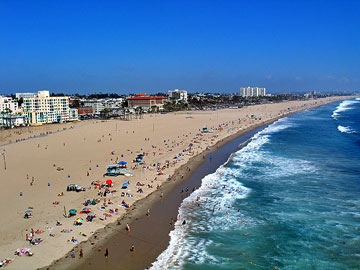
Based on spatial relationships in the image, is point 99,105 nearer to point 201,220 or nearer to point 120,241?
point 201,220

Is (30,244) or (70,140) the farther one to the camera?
(70,140)

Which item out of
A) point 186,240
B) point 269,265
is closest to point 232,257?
point 269,265

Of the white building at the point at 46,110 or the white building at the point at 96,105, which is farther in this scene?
the white building at the point at 96,105

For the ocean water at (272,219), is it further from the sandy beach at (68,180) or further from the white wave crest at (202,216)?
the sandy beach at (68,180)

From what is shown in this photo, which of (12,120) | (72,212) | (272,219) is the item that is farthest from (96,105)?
(272,219)

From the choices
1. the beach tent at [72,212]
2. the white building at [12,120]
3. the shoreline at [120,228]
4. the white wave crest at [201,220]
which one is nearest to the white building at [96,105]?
the white building at [12,120]

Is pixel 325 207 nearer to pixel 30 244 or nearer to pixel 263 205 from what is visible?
pixel 263 205
